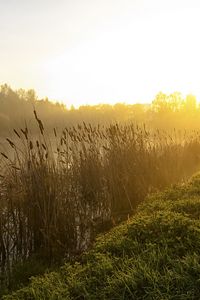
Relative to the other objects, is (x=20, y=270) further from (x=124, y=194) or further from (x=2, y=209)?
(x=124, y=194)

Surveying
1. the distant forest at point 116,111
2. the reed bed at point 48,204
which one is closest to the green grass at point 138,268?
the reed bed at point 48,204

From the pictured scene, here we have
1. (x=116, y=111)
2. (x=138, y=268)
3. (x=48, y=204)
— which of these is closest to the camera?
(x=138, y=268)

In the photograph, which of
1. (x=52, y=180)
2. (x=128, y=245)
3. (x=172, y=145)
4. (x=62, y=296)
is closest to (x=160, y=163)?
(x=172, y=145)

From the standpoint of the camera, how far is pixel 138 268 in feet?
12.5

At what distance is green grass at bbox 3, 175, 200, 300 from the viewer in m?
3.51

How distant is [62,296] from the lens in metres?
3.69

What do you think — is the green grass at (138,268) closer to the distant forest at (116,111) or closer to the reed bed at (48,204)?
the reed bed at (48,204)

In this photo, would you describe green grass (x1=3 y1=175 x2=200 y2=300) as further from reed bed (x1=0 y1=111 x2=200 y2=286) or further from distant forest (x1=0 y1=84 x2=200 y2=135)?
distant forest (x1=0 y1=84 x2=200 y2=135)

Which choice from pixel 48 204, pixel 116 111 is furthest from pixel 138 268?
pixel 116 111

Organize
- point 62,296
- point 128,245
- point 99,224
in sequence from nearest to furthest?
point 62,296 < point 128,245 < point 99,224

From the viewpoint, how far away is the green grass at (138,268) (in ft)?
11.5

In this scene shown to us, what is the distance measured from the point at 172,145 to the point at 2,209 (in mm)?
7063

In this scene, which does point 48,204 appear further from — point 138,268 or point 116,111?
point 116,111

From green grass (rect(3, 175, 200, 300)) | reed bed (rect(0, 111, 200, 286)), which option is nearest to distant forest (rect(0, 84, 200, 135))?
reed bed (rect(0, 111, 200, 286))
